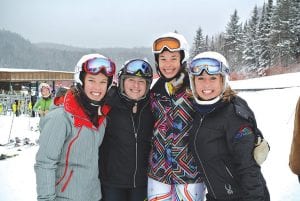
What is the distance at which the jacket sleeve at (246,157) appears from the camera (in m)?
2.68

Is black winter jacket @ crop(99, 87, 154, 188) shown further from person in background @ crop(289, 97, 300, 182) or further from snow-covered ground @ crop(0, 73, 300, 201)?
snow-covered ground @ crop(0, 73, 300, 201)

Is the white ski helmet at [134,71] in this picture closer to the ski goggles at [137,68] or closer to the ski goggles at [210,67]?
the ski goggles at [137,68]

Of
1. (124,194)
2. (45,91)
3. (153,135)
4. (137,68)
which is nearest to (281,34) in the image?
(45,91)

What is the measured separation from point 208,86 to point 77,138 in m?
1.22

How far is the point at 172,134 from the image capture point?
10.6ft

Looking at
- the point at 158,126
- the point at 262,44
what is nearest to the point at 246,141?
the point at 158,126

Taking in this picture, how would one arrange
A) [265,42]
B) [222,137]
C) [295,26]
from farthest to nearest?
[265,42] → [295,26] → [222,137]

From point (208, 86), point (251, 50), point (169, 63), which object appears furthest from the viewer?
point (251, 50)

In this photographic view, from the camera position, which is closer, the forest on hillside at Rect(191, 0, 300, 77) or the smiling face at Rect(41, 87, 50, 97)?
the smiling face at Rect(41, 87, 50, 97)

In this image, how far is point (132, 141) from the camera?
132 inches

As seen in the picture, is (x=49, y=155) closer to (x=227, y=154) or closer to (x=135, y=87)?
(x=135, y=87)

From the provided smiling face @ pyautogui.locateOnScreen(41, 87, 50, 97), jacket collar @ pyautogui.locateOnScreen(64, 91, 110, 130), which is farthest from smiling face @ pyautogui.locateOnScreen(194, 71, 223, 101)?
smiling face @ pyautogui.locateOnScreen(41, 87, 50, 97)

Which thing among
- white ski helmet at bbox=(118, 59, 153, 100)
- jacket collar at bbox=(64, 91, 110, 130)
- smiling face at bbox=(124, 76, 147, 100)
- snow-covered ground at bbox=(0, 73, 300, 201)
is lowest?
snow-covered ground at bbox=(0, 73, 300, 201)

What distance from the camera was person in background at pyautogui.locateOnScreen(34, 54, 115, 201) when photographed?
2.76 metres
